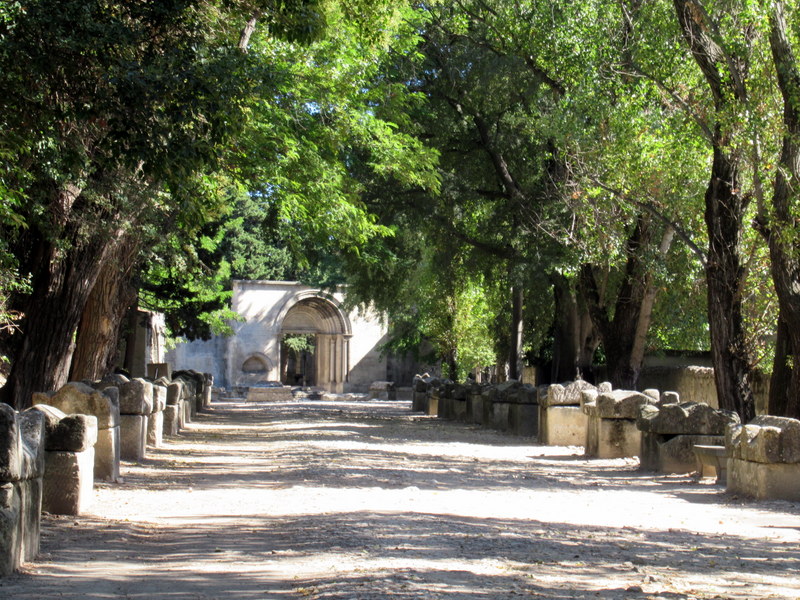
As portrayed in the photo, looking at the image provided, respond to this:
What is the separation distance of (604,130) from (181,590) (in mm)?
13532

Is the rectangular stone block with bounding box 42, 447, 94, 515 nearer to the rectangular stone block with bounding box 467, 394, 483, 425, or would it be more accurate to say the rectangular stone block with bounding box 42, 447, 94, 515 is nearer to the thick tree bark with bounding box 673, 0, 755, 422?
the thick tree bark with bounding box 673, 0, 755, 422

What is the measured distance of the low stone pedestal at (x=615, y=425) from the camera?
Answer: 48.3 ft

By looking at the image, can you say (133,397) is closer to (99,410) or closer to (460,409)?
(99,410)

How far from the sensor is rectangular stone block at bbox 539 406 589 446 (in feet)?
58.6

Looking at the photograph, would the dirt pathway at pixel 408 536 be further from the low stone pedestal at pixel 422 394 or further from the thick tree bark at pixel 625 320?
the low stone pedestal at pixel 422 394

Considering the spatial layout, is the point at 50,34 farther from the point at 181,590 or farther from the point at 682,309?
the point at 682,309

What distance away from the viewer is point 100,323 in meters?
17.9

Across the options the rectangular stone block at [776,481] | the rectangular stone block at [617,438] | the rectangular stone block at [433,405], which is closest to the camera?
the rectangular stone block at [776,481]

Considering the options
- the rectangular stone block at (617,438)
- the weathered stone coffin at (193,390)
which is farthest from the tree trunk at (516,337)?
the rectangular stone block at (617,438)

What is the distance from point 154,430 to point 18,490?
971 cm

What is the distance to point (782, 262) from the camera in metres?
12.6

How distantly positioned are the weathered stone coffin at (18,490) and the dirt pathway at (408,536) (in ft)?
0.46

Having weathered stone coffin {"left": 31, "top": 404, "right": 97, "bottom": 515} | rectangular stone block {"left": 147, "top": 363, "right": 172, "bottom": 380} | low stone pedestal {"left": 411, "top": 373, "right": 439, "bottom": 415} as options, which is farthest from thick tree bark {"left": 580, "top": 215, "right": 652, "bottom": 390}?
weathered stone coffin {"left": 31, "top": 404, "right": 97, "bottom": 515}

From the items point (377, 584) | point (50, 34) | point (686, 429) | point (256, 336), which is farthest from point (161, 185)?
point (256, 336)
